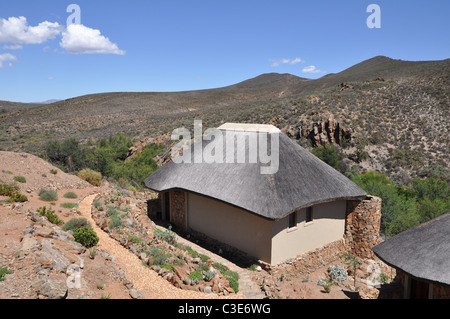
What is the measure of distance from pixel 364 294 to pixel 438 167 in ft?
60.4

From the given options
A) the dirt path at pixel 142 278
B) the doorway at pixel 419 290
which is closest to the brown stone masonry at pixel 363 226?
the doorway at pixel 419 290

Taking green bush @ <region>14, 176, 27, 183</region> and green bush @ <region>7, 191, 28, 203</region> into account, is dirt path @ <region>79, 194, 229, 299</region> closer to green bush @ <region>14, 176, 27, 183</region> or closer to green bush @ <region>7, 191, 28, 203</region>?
green bush @ <region>7, 191, 28, 203</region>

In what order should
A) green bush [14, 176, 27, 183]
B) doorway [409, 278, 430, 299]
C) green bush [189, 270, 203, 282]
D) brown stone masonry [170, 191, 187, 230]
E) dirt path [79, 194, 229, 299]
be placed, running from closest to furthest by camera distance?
dirt path [79, 194, 229, 299] → doorway [409, 278, 430, 299] → green bush [189, 270, 203, 282] → brown stone masonry [170, 191, 187, 230] → green bush [14, 176, 27, 183]

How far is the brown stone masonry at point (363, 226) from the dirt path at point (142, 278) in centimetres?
801

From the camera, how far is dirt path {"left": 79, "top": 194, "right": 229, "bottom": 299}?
352 inches

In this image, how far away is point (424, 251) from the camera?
8.48m

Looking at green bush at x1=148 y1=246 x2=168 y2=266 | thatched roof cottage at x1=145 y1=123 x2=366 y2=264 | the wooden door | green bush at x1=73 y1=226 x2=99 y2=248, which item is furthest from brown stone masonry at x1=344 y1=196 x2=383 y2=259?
green bush at x1=73 y1=226 x2=99 y2=248

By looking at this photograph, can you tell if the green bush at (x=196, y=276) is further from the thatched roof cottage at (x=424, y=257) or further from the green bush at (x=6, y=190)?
the green bush at (x=6, y=190)

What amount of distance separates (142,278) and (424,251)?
308 inches

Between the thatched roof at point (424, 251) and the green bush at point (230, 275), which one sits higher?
the thatched roof at point (424, 251)

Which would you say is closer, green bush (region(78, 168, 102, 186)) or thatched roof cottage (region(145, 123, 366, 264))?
thatched roof cottage (region(145, 123, 366, 264))

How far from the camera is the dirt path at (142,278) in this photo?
8.95 m

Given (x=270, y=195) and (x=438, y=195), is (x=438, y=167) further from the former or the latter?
(x=270, y=195)
